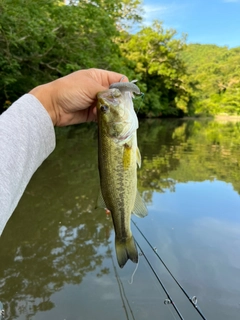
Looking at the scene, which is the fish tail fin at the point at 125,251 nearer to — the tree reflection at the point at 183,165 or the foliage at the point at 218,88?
the tree reflection at the point at 183,165

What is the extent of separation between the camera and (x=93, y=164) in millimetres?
11828

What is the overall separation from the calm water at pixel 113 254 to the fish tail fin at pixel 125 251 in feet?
6.50

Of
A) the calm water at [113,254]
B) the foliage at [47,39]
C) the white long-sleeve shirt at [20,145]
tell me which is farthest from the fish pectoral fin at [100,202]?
the foliage at [47,39]

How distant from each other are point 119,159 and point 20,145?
61cm

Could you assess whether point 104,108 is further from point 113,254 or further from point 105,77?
point 113,254

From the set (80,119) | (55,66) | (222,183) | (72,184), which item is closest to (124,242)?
(80,119)

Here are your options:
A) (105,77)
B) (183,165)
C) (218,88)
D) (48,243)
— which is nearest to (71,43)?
(183,165)

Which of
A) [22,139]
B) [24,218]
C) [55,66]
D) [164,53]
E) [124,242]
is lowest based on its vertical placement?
[24,218]

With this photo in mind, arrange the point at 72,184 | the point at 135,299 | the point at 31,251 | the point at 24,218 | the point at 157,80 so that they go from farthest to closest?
1. the point at 157,80
2. the point at 72,184
3. the point at 24,218
4. the point at 31,251
5. the point at 135,299

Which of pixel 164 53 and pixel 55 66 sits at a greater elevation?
pixel 164 53

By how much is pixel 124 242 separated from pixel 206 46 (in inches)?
5210

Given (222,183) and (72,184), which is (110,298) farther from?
(222,183)

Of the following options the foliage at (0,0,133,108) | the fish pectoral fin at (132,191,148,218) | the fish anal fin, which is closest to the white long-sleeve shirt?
the fish anal fin

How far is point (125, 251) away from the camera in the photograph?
77.1 inches
